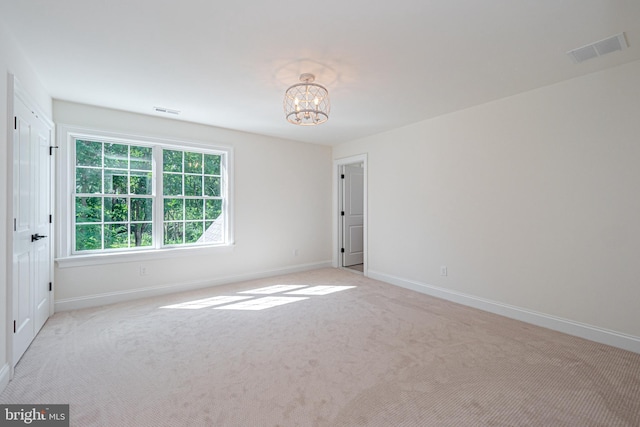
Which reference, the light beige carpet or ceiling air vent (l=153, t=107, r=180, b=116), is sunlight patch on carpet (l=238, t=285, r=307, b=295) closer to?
the light beige carpet

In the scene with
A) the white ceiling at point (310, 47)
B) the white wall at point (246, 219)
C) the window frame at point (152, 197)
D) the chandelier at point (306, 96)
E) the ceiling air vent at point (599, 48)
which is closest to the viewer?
the white ceiling at point (310, 47)

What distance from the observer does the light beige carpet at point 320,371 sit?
5.80ft

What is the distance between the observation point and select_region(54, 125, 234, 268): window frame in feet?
11.4

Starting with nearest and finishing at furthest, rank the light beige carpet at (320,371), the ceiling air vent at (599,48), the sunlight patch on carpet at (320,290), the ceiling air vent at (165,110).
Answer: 1. the light beige carpet at (320,371)
2. the ceiling air vent at (599,48)
3. the ceiling air vent at (165,110)
4. the sunlight patch on carpet at (320,290)

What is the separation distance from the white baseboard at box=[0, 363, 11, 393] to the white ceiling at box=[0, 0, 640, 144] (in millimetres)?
2442

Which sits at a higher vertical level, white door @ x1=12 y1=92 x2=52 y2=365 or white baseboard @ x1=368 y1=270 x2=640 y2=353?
white door @ x1=12 y1=92 x2=52 y2=365

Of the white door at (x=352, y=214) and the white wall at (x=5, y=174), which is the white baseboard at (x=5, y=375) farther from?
the white door at (x=352, y=214)

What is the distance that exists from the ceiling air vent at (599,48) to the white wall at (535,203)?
1.37 ft

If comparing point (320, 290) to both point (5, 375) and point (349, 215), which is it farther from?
point (5, 375)

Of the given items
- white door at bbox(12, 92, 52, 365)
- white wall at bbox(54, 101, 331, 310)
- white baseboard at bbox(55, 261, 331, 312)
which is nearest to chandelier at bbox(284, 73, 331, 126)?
white wall at bbox(54, 101, 331, 310)

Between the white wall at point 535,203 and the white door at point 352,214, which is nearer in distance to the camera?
the white wall at point 535,203

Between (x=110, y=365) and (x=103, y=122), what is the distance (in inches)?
118

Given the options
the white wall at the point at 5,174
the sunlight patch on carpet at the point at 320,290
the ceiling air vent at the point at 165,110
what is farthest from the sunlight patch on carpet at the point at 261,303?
the ceiling air vent at the point at 165,110

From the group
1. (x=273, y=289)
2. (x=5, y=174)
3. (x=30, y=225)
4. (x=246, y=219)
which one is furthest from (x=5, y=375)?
(x=246, y=219)
